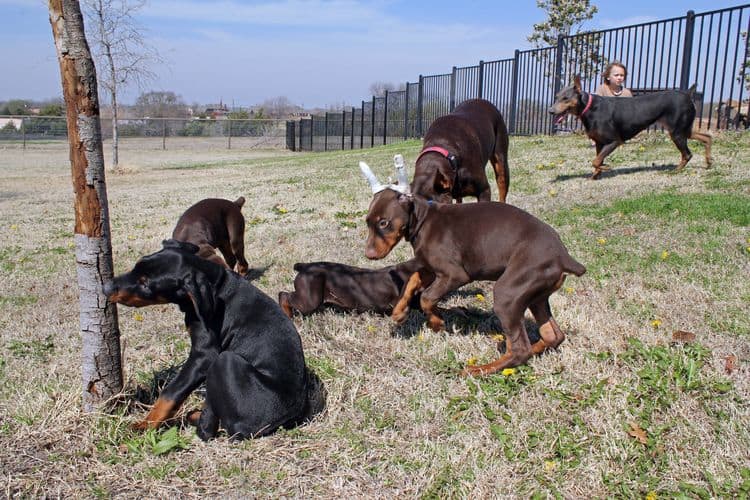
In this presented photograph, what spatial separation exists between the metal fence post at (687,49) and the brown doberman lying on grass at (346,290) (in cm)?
1180

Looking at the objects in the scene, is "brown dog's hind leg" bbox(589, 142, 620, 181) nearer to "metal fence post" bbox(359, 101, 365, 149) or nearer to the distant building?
"metal fence post" bbox(359, 101, 365, 149)

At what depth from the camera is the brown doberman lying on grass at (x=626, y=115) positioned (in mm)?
11148

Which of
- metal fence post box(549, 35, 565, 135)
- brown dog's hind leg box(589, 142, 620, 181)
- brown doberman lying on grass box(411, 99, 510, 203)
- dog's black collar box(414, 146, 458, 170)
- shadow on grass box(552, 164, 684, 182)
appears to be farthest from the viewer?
metal fence post box(549, 35, 565, 135)

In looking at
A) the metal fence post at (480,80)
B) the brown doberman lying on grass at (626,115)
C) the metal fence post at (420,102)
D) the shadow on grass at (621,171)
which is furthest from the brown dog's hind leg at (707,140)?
the metal fence post at (420,102)

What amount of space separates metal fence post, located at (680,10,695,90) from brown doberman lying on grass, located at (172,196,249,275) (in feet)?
37.8

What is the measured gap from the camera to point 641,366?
174 inches

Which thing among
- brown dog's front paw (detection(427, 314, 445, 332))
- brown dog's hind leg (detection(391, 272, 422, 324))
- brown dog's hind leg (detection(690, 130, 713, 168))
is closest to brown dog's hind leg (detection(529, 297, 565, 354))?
brown dog's front paw (detection(427, 314, 445, 332))

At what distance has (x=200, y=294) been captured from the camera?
3.84 metres

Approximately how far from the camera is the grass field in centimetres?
343

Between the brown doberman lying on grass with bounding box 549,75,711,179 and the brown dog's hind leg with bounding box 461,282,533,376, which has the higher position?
the brown doberman lying on grass with bounding box 549,75,711,179

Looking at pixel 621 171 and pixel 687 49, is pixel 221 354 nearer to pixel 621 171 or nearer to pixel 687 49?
pixel 621 171

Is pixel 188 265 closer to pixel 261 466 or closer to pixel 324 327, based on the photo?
pixel 261 466

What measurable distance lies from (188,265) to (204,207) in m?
3.84

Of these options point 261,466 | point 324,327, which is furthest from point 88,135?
point 324,327
